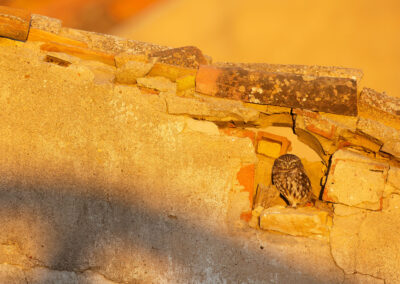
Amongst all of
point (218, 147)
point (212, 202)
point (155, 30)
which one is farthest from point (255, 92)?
point (155, 30)

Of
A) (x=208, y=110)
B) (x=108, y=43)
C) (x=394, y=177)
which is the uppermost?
(x=108, y=43)

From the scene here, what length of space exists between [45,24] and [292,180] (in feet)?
5.63

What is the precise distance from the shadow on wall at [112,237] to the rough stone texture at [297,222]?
13 centimetres

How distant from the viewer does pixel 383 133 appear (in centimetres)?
238

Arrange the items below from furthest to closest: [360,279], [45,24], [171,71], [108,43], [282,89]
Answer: [108,43] < [45,24] < [171,71] < [282,89] < [360,279]

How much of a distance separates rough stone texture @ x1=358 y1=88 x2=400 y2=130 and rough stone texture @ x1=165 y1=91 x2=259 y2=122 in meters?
0.61

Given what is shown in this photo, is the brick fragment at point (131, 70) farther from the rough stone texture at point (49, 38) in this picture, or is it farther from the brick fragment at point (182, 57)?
the rough stone texture at point (49, 38)

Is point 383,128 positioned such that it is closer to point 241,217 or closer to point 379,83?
point 241,217

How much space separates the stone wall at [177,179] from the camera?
2279mm

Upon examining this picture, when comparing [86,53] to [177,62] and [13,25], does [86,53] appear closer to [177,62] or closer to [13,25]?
[13,25]

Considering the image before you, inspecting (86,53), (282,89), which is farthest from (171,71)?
(282,89)

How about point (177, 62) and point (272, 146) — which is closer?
point (272, 146)

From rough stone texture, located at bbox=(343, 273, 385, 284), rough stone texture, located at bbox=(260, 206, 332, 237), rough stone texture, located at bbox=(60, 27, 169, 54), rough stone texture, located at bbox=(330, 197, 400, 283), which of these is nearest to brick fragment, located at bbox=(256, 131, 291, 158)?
rough stone texture, located at bbox=(260, 206, 332, 237)

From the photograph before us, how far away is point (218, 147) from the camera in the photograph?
240 cm
